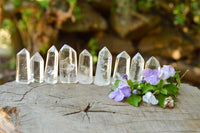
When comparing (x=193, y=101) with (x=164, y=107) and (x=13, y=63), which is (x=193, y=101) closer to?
(x=164, y=107)

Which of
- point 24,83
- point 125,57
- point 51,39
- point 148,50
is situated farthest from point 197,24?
point 24,83

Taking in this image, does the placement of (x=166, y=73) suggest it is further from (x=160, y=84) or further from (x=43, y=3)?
(x=43, y=3)

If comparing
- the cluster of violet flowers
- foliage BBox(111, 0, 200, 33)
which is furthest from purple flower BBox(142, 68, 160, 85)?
foliage BBox(111, 0, 200, 33)

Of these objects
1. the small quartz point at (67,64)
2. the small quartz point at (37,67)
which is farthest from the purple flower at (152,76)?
the small quartz point at (37,67)

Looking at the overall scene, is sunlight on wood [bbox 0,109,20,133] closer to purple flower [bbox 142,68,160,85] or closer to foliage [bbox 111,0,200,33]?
purple flower [bbox 142,68,160,85]

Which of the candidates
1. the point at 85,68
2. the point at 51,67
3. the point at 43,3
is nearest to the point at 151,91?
the point at 85,68
